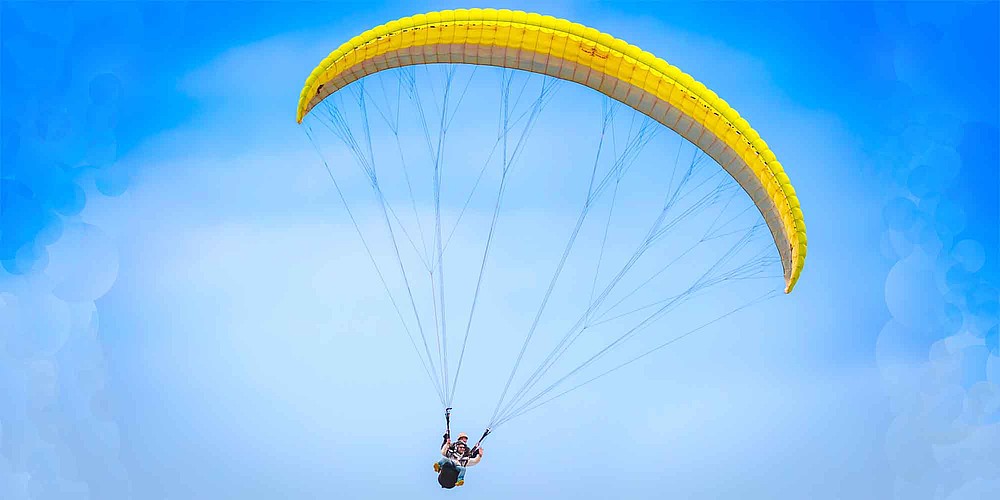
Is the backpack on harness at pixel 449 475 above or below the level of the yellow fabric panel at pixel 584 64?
below

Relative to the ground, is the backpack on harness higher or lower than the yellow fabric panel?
lower

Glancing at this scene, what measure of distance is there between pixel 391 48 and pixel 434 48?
0.89m

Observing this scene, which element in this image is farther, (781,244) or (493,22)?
(781,244)

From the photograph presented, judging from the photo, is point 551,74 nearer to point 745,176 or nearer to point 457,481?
point 745,176

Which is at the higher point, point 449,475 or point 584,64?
point 584,64

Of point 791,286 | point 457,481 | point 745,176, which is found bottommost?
point 457,481

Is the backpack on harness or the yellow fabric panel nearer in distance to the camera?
the yellow fabric panel

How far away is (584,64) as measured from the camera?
26891 millimetres

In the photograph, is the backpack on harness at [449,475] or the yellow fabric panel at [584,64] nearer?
the yellow fabric panel at [584,64]

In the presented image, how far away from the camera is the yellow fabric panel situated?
26.6 metres

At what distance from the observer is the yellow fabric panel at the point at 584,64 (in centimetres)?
2658

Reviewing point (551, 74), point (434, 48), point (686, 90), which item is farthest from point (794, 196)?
point (434, 48)

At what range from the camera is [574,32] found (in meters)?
26.6

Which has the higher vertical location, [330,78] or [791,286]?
[330,78]
